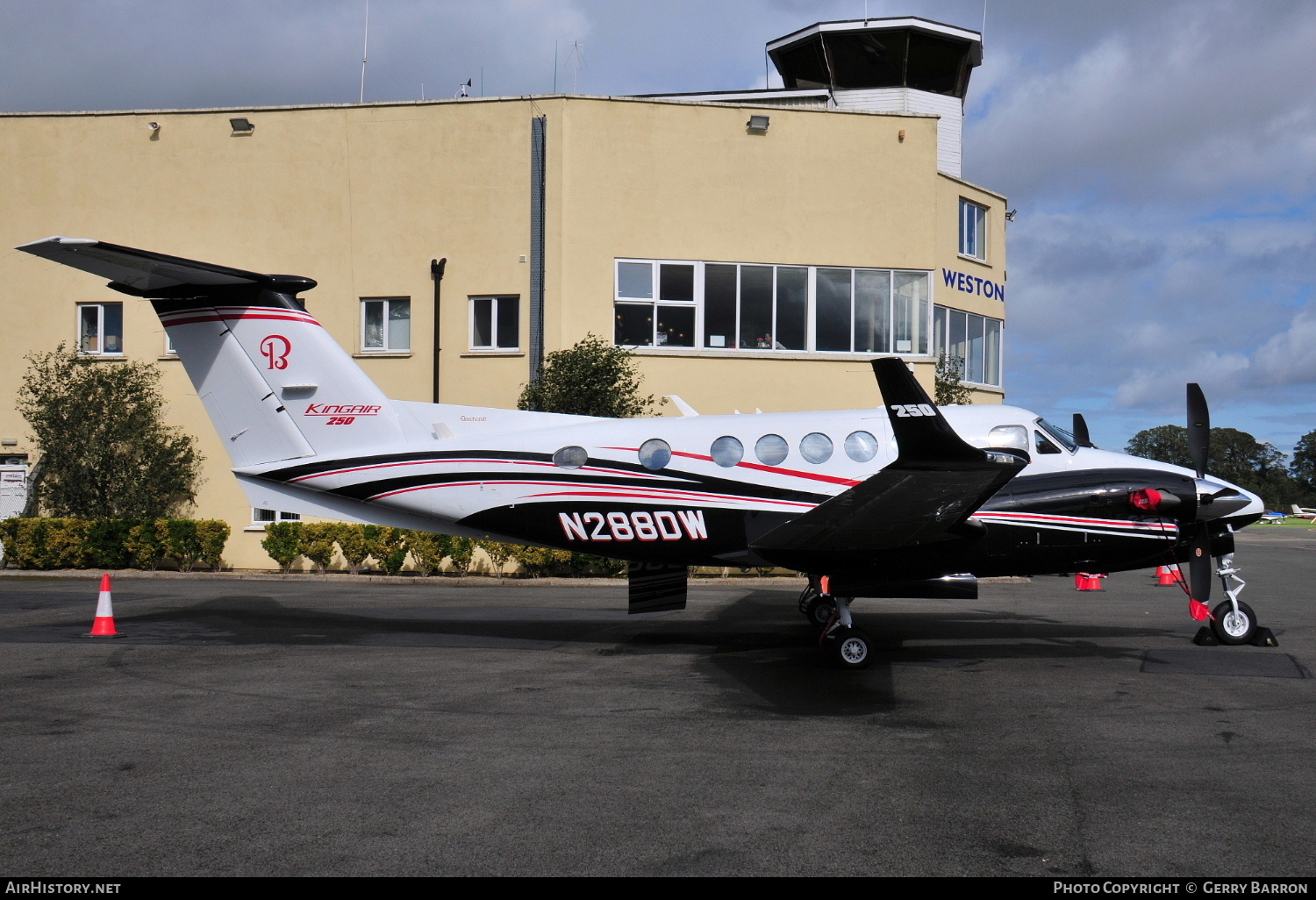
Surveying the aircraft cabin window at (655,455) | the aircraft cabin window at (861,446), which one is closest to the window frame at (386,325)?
the aircraft cabin window at (655,455)

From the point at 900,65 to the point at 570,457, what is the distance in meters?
29.9

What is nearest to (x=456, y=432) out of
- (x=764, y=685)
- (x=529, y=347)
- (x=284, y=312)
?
(x=284, y=312)

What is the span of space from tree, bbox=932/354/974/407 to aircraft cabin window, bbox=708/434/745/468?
642 inches

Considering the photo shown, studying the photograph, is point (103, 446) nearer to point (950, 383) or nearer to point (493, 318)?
point (493, 318)

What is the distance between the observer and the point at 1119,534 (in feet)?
36.3

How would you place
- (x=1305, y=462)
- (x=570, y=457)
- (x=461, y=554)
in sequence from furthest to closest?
1. (x=1305, y=462)
2. (x=461, y=554)
3. (x=570, y=457)

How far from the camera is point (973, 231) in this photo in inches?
1240

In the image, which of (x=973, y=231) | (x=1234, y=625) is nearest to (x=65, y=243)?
(x=1234, y=625)

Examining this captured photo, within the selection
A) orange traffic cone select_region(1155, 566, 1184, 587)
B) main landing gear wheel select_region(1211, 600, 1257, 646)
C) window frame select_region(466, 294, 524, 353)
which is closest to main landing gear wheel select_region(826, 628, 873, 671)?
main landing gear wheel select_region(1211, 600, 1257, 646)

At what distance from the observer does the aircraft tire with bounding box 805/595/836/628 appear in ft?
42.9

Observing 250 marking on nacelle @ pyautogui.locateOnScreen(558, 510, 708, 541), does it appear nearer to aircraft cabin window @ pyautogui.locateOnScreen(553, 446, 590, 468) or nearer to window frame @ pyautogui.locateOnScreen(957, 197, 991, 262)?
aircraft cabin window @ pyautogui.locateOnScreen(553, 446, 590, 468)

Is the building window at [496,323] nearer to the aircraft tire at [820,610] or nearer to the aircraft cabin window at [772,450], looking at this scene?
the aircraft tire at [820,610]

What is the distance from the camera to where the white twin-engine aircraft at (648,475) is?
1100 centimetres

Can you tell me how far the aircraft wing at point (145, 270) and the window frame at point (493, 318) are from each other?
1031 cm
